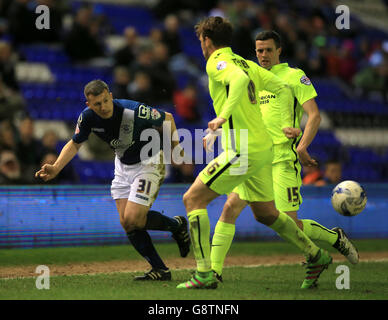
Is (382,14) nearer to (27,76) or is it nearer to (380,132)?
(380,132)

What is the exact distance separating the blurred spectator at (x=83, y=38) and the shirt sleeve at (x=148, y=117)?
23.9 feet

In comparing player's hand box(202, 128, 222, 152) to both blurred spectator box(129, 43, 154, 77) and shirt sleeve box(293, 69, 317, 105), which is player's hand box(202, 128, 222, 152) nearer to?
shirt sleeve box(293, 69, 317, 105)

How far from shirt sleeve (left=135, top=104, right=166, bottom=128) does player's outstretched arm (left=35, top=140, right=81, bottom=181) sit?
0.68 m

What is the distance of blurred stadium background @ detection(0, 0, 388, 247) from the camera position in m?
10.3

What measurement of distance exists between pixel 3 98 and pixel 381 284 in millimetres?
7262

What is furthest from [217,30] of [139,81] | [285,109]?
[139,81]

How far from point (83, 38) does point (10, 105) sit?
2945mm

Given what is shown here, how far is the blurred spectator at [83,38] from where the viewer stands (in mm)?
13930

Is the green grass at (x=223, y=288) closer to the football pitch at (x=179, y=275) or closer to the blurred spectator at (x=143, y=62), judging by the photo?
the football pitch at (x=179, y=275)

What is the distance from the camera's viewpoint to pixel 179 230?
7.58 meters

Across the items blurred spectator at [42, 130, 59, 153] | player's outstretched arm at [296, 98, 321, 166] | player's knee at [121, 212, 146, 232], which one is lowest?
player's knee at [121, 212, 146, 232]

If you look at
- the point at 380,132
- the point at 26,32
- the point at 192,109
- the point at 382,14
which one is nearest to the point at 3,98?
the point at 26,32

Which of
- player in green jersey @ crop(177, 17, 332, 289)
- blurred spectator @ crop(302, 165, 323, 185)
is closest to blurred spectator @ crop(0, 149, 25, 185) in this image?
blurred spectator @ crop(302, 165, 323, 185)
